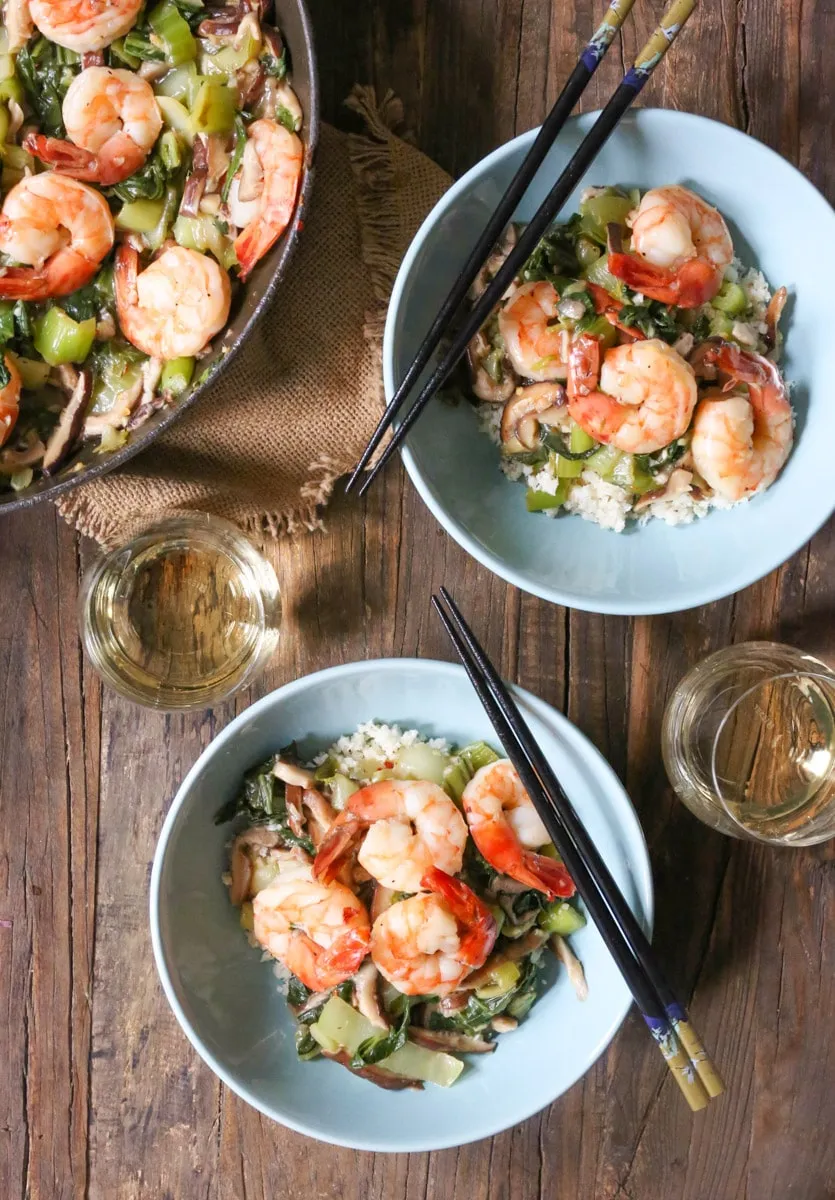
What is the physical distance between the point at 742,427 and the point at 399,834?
82 centimetres

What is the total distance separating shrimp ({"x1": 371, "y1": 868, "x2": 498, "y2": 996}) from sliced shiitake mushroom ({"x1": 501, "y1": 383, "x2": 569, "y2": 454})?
0.70 m

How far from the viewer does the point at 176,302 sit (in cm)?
150

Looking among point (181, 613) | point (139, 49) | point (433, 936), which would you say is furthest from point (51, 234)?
point (433, 936)

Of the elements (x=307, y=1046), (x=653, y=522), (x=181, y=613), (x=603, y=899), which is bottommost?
(x=307, y=1046)

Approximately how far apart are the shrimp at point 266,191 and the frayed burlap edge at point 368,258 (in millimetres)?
201

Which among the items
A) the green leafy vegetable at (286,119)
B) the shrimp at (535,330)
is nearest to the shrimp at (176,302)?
the green leafy vegetable at (286,119)

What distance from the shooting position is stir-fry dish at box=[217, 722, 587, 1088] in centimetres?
158

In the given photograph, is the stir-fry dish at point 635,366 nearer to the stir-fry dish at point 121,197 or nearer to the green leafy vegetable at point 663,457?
the green leafy vegetable at point 663,457

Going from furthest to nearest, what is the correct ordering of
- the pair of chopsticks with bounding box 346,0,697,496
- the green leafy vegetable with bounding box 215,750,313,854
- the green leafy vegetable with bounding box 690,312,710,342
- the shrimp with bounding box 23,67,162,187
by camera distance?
the green leafy vegetable with bounding box 215,750,313,854, the green leafy vegetable with bounding box 690,312,710,342, the shrimp with bounding box 23,67,162,187, the pair of chopsticks with bounding box 346,0,697,496

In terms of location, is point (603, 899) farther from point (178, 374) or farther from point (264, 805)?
point (178, 374)

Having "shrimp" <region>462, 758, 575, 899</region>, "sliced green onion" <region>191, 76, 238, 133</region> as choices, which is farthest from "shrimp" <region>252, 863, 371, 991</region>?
"sliced green onion" <region>191, 76, 238, 133</region>

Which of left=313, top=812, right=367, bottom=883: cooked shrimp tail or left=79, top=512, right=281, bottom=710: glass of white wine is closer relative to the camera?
left=313, top=812, right=367, bottom=883: cooked shrimp tail

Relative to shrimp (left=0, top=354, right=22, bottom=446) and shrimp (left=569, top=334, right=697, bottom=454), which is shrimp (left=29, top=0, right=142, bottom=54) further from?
shrimp (left=569, top=334, right=697, bottom=454)

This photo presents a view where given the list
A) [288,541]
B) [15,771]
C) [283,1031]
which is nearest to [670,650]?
[288,541]
